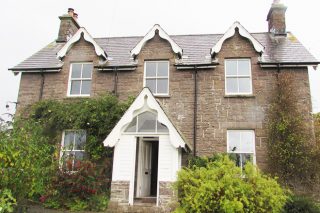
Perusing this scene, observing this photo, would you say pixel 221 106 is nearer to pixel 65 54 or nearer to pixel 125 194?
pixel 125 194

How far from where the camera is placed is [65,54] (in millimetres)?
17062

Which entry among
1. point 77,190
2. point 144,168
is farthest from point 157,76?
point 77,190

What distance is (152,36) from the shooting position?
1647 centimetres

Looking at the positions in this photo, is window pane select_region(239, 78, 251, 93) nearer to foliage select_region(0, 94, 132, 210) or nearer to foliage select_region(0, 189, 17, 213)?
foliage select_region(0, 94, 132, 210)

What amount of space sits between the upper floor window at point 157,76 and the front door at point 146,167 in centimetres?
252

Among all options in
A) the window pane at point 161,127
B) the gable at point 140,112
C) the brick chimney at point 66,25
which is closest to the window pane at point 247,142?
the gable at point 140,112

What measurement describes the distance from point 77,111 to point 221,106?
657cm

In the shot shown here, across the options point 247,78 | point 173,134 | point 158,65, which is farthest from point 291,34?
point 173,134

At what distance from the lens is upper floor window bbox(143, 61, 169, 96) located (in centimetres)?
1588

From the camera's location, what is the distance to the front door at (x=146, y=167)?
13531mm

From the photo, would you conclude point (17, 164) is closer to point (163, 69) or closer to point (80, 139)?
point (80, 139)

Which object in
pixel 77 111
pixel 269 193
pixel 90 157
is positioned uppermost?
pixel 77 111

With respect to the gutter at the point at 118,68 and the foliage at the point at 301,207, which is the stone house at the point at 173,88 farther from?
the foliage at the point at 301,207

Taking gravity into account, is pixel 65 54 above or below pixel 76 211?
above
